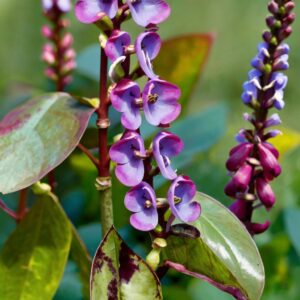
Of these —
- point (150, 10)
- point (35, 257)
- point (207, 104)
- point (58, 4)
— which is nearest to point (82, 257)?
Result: point (35, 257)

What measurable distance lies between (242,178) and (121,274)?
0.41 ft

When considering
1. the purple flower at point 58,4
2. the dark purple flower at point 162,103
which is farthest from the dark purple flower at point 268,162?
the purple flower at point 58,4

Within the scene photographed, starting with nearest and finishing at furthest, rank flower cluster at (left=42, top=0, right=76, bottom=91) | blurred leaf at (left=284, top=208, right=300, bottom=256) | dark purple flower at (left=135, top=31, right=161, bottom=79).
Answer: dark purple flower at (left=135, top=31, right=161, bottom=79)
blurred leaf at (left=284, top=208, right=300, bottom=256)
flower cluster at (left=42, top=0, right=76, bottom=91)

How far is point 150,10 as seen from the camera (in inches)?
21.1

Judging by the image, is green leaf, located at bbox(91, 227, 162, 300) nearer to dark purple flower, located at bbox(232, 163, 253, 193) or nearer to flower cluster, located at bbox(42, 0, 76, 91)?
dark purple flower, located at bbox(232, 163, 253, 193)

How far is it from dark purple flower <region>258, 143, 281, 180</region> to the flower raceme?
0.14 metres

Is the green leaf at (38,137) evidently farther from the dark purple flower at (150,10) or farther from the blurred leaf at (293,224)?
the blurred leaf at (293,224)

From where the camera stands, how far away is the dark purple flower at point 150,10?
0.53m

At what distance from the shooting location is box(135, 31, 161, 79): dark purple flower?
515mm

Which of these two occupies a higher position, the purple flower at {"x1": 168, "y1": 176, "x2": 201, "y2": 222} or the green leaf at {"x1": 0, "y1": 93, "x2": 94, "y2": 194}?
the green leaf at {"x1": 0, "y1": 93, "x2": 94, "y2": 194}

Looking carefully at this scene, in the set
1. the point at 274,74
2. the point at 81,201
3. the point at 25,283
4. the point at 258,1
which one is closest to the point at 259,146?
the point at 274,74

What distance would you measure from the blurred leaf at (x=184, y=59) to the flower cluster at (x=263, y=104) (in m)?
Result: 0.38

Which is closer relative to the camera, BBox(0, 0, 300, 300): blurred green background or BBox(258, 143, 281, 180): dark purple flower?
BBox(258, 143, 281, 180): dark purple flower

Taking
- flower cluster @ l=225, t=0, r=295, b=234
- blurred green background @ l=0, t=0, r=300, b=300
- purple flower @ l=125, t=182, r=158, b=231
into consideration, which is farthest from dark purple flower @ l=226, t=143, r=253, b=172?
blurred green background @ l=0, t=0, r=300, b=300
